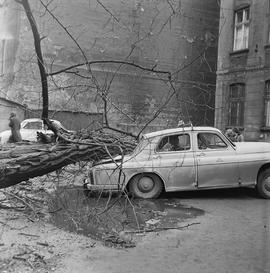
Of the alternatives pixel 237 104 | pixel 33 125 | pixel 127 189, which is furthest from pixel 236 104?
pixel 127 189

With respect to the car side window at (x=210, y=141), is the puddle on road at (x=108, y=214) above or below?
below

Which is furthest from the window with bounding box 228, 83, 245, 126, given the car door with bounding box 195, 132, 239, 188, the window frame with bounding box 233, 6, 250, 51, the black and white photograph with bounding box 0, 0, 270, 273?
the car door with bounding box 195, 132, 239, 188

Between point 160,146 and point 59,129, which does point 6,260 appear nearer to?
point 59,129

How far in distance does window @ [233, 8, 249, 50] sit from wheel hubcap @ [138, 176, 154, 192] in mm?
12921

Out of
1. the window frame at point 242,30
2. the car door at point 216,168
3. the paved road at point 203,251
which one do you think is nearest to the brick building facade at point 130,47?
the window frame at point 242,30

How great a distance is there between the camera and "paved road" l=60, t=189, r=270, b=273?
513 centimetres

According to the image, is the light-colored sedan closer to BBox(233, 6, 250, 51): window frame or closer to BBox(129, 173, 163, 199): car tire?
BBox(129, 173, 163, 199): car tire

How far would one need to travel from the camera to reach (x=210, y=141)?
9633 mm

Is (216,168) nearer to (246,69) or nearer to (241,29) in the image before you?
(246,69)

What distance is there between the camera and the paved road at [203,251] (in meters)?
5.13

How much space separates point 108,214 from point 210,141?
3.29 metres

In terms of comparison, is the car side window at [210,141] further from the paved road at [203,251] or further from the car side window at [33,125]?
the car side window at [33,125]

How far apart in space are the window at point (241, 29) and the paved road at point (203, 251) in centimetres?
1377

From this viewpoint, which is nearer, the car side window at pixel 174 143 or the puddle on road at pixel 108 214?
the puddle on road at pixel 108 214
